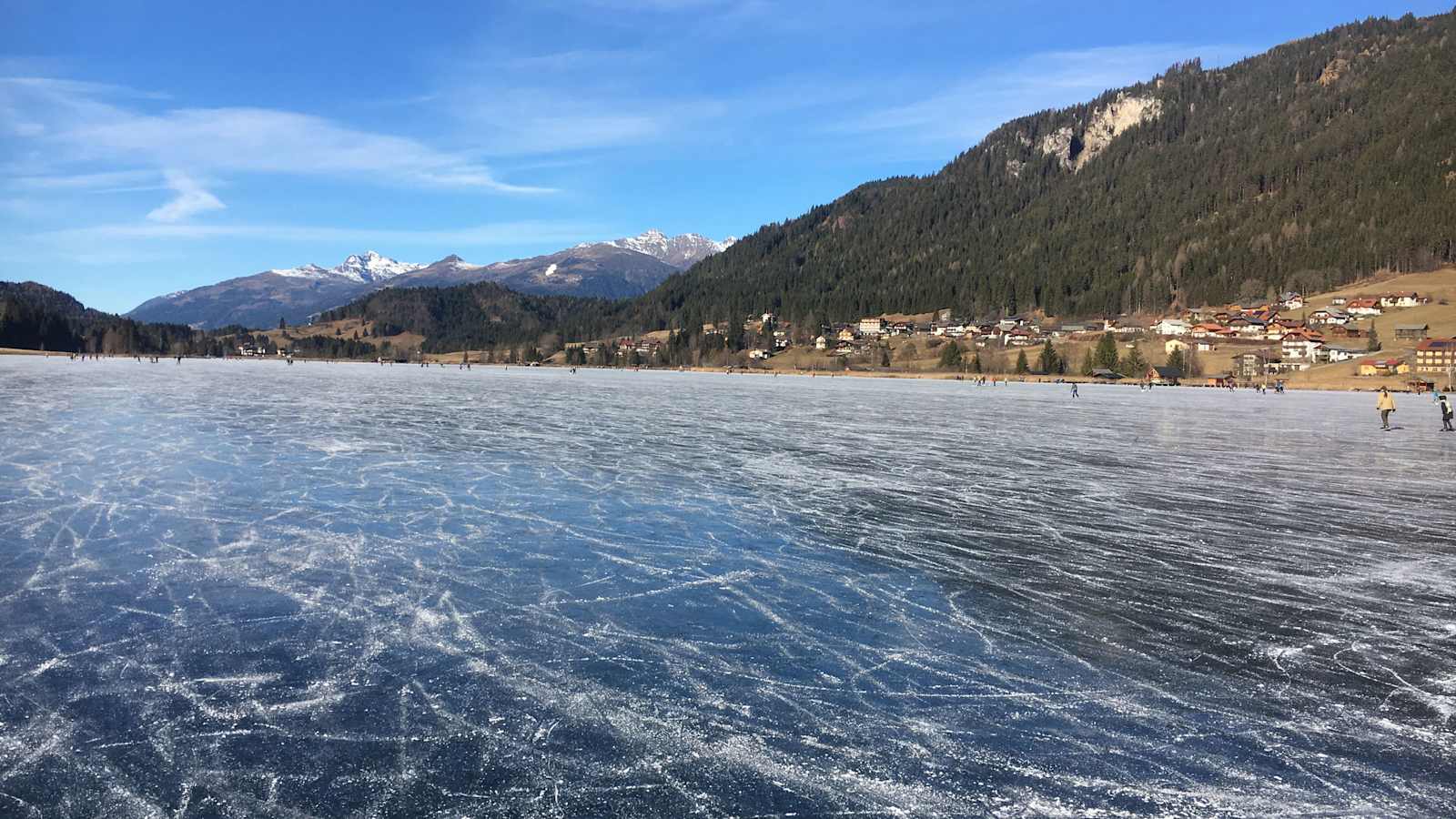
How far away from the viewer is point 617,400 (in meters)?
37.9

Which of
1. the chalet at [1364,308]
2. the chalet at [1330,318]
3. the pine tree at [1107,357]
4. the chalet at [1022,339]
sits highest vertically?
the chalet at [1364,308]

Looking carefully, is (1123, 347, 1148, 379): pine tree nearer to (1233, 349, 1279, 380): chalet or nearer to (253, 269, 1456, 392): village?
(253, 269, 1456, 392): village

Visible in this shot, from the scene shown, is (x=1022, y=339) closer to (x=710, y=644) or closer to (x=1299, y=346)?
(x=1299, y=346)

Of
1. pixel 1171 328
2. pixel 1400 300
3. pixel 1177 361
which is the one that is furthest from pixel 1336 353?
pixel 1400 300

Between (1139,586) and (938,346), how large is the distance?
14948 centimetres

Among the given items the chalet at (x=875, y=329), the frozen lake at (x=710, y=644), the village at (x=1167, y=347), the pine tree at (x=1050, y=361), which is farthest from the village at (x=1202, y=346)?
the frozen lake at (x=710, y=644)

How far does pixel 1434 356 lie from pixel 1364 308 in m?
47.9

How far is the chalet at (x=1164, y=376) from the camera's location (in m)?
98.4

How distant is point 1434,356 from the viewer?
92562 millimetres

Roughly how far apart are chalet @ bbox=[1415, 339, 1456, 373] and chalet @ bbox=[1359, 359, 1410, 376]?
52.6 inches

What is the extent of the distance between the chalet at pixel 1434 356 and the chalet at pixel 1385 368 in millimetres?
1337

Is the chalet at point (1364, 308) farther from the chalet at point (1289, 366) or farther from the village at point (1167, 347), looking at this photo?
the chalet at point (1289, 366)

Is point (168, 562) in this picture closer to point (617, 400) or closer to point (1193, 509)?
point (1193, 509)

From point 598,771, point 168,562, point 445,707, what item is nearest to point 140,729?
point 445,707
